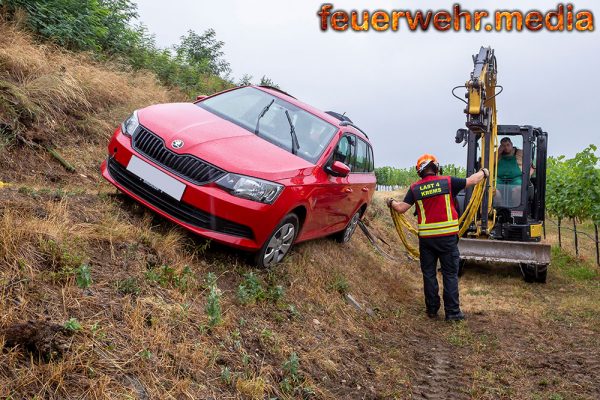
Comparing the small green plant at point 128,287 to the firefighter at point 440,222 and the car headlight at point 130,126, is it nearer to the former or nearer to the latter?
the car headlight at point 130,126

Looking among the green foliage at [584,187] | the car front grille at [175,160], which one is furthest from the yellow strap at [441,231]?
the green foliage at [584,187]

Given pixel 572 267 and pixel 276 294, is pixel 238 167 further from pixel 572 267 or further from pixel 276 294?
pixel 572 267

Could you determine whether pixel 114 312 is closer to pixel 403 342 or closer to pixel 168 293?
pixel 168 293

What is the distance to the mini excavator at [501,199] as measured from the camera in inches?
357

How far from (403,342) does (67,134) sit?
17.8 ft

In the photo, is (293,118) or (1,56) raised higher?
(1,56)

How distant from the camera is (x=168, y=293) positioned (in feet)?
13.0

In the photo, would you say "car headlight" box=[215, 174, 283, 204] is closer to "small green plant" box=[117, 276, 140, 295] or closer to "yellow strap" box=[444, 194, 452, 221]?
"small green plant" box=[117, 276, 140, 295]

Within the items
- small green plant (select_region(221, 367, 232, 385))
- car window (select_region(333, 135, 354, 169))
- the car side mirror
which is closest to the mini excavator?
car window (select_region(333, 135, 354, 169))

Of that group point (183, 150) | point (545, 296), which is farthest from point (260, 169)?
point (545, 296)

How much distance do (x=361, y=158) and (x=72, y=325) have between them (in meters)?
5.73

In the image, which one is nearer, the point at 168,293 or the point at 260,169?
the point at 168,293

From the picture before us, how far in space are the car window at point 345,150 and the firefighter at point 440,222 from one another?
92 centimetres

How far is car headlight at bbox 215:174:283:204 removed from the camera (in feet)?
15.6
